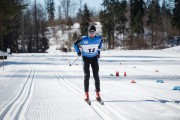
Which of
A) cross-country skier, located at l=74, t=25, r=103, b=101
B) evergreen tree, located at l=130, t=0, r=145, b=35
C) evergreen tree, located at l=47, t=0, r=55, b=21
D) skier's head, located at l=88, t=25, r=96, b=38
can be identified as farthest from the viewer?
evergreen tree, located at l=47, t=0, r=55, b=21

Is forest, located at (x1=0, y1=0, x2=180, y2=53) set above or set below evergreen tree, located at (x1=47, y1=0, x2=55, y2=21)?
below

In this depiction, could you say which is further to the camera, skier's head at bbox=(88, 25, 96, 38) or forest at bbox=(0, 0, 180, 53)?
forest at bbox=(0, 0, 180, 53)

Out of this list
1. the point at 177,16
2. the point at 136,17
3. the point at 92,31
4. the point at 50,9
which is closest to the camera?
the point at 92,31

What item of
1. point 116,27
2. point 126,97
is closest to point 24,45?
point 116,27

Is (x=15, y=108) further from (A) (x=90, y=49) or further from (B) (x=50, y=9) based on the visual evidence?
(B) (x=50, y=9)

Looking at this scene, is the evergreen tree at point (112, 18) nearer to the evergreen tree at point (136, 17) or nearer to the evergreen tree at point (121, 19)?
the evergreen tree at point (121, 19)

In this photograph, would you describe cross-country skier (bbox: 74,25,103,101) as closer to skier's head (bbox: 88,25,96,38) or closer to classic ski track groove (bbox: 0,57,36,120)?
skier's head (bbox: 88,25,96,38)

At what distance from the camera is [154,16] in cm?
7819

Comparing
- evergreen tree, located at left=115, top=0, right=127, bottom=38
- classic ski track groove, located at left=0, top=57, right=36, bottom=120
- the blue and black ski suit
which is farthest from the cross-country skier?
evergreen tree, located at left=115, top=0, right=127, bottom=38

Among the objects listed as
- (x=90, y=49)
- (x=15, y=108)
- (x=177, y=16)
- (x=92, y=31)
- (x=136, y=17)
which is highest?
(x=136, y=17)

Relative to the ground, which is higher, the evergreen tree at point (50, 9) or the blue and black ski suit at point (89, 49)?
the evergreen tree at point (50, 9)

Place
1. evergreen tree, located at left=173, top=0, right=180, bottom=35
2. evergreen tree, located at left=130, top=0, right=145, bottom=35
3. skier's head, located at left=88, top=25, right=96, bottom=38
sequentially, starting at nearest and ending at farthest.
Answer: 1. skier's head, located at left=88, top=25, right=96, bottom=38
2. evergreen tree, located at left=173, top=0, right=180, bottom=35
3. evergreen tree, located at left=130, top=0, right=145, bottom=35

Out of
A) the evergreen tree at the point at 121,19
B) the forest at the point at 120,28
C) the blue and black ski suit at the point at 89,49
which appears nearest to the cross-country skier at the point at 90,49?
the blue and black ski suit at the point at 89,49

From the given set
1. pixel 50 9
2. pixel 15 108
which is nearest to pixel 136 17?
pixel 50 9
